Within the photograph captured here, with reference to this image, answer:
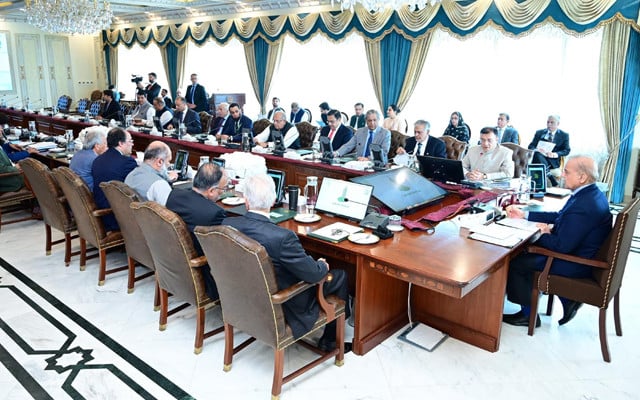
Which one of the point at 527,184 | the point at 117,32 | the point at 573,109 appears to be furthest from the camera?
the point at 117,32

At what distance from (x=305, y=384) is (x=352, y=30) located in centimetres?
748

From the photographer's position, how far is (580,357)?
9.85ft

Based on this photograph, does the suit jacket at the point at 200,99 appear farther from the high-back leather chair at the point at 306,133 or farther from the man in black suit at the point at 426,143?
the man in black suit at the point at 426,143

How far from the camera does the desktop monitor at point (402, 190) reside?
349 centimetres

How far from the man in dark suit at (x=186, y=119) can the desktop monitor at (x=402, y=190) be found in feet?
16.6

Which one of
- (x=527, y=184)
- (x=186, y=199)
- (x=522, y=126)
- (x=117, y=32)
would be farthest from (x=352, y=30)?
(x=117, y=32)

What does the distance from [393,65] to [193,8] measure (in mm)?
5530

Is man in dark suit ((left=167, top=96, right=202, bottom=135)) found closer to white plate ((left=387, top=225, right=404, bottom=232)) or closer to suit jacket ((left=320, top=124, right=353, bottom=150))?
suit jacket ((left=320, top=124, right=353, bottom=150))

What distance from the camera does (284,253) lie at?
2.40m

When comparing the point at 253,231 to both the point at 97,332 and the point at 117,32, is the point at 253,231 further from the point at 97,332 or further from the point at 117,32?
the point at 117,32

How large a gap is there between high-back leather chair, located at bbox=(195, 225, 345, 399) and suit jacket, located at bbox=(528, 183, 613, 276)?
143cm

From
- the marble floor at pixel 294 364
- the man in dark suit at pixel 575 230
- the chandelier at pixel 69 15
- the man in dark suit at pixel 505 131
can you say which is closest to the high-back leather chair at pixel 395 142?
the man in dark suit at pixel 505 131

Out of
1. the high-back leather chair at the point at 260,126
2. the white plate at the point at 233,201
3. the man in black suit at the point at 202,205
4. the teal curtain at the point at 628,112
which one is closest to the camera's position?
the man in black suit at the point at 202,205

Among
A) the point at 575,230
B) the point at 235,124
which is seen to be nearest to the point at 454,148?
the point at 575,230
